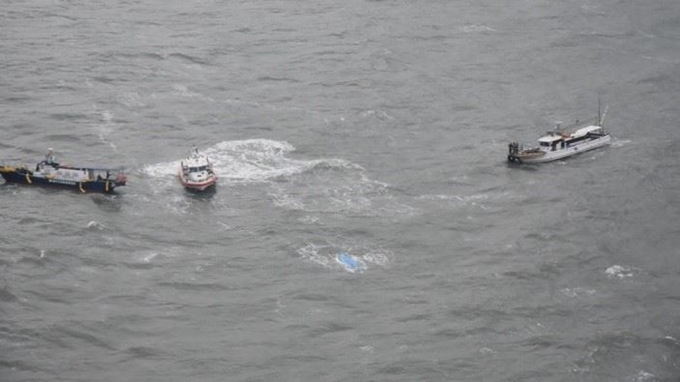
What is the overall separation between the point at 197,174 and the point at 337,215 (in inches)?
748

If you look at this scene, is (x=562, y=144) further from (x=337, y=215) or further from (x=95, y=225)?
(x=95, y=225)

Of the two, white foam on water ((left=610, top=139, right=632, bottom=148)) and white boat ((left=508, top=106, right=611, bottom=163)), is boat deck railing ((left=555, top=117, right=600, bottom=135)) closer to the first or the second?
white boat ((left=508, top=106, right=611, bottom=163))

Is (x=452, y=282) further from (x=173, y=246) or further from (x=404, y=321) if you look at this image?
(x=173, y=246)

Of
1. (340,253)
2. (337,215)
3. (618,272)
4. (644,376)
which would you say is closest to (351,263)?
(340,253)

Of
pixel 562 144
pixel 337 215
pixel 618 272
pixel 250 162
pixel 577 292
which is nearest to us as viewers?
pixel 577 292

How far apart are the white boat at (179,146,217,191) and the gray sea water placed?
71.2 inches

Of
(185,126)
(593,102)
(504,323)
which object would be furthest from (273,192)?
(593,102)

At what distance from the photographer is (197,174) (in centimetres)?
13988

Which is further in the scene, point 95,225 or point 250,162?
point 250,162

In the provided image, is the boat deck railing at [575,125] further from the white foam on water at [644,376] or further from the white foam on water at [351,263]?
the white foam on water at [644,376]

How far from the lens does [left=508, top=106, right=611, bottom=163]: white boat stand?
501 ft

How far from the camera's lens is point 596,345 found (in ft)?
364

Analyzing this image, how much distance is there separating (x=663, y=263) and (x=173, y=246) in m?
55.6

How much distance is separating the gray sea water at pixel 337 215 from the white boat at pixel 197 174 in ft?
5.93
